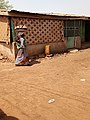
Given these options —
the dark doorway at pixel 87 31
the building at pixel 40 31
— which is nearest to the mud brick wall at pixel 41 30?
the building at pixel 40 31

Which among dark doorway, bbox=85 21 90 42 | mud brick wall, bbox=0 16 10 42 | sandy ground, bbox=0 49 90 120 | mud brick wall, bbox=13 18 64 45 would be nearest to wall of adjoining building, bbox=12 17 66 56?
mud brick wall, bbox=13 18 64 45

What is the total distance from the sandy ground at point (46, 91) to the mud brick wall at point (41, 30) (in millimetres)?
2428

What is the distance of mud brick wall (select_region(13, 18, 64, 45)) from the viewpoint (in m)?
11.8

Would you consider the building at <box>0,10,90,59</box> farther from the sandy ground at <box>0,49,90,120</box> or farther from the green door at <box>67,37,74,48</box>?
the sandy ground at <box>0,49,90,120</box>

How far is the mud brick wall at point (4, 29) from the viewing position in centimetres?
1125

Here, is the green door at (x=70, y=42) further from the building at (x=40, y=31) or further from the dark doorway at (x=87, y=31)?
the dark doorway at (x=87, y=31)

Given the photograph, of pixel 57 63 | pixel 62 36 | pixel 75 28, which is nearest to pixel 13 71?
pixel 57 63

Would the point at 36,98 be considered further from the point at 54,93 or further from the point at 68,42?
the point at 68,42

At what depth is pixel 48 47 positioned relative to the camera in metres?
12.6

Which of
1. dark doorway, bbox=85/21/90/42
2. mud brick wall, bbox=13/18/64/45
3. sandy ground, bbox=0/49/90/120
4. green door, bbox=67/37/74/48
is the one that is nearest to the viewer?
sandy ground, bbox=0/49/90/120

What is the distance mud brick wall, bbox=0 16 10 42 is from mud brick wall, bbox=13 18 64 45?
0.48 m

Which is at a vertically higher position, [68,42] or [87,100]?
[68,42]

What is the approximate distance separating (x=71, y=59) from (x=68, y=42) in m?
3.46

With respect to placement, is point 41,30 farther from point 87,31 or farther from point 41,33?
point 87,31
